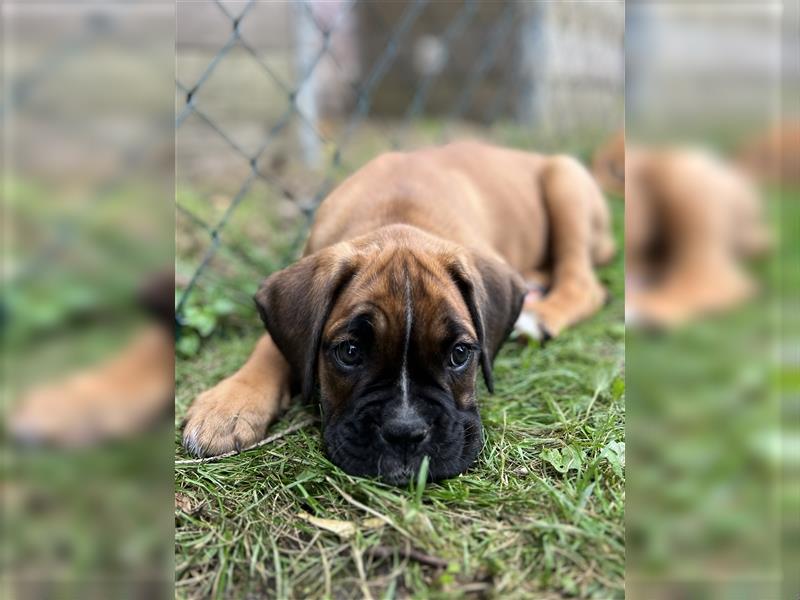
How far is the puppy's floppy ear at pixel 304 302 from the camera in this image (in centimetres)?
306

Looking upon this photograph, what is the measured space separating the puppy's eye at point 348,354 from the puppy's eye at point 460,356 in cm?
39

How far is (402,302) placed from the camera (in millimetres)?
2965

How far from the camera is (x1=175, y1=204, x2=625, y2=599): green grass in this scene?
2377mm

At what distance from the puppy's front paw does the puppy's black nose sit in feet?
2.41

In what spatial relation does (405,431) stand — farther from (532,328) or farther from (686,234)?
(532,328)

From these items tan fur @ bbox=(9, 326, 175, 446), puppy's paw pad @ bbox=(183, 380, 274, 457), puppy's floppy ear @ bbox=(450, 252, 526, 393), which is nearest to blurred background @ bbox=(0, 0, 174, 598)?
tan fur @ bbox=(9, 326, 175, 446)

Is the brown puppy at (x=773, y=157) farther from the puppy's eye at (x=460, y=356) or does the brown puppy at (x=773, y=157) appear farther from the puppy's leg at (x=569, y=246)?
the puppy's leg at (x=569, y=246)

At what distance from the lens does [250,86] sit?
886 centimetres

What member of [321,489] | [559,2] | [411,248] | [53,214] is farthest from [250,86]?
[53,214]

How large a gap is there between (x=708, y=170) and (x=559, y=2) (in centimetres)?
1147

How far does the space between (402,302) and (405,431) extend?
532 millimetres

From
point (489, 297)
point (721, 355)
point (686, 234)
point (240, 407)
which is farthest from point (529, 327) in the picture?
point (721, 355)

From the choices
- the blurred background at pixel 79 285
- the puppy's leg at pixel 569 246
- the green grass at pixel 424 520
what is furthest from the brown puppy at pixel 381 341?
the blurred background at pixel 79 285

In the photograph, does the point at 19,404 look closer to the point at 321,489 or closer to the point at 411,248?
the point at 321,489
